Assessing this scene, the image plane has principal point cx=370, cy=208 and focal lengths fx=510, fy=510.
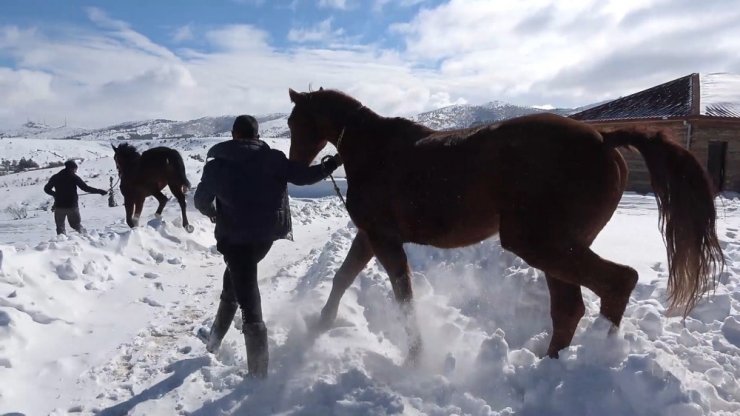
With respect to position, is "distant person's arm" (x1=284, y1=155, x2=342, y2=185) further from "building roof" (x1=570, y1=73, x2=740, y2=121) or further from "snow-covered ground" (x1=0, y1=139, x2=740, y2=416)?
"building roof" (x1=570, y1=73, x2=740, y2=121)

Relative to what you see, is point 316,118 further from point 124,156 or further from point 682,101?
point 682,101

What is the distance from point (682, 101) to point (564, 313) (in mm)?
16295

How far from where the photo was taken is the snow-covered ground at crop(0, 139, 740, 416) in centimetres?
272

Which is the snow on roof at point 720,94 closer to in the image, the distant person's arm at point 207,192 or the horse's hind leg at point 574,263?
the horse's hind leg at point 574,263

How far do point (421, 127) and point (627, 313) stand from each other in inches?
86.0

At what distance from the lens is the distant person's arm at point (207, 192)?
335cm

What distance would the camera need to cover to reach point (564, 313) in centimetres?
318

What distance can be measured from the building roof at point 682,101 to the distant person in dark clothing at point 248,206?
1536 centimetres

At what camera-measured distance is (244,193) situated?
331cm

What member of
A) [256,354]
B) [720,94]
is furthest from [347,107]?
[720,94]

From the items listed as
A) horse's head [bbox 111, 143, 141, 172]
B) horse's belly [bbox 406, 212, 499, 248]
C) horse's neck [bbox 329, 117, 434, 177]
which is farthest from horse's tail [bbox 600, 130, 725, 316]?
horse's head [bbox 111, 143, 141, 172]

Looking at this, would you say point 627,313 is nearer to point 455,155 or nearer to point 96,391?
point 455,155

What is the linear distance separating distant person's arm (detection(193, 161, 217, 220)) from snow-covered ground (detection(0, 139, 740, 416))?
107 cm

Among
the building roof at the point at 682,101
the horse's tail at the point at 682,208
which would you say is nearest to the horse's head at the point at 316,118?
the horse's tail at the point at 682,208
